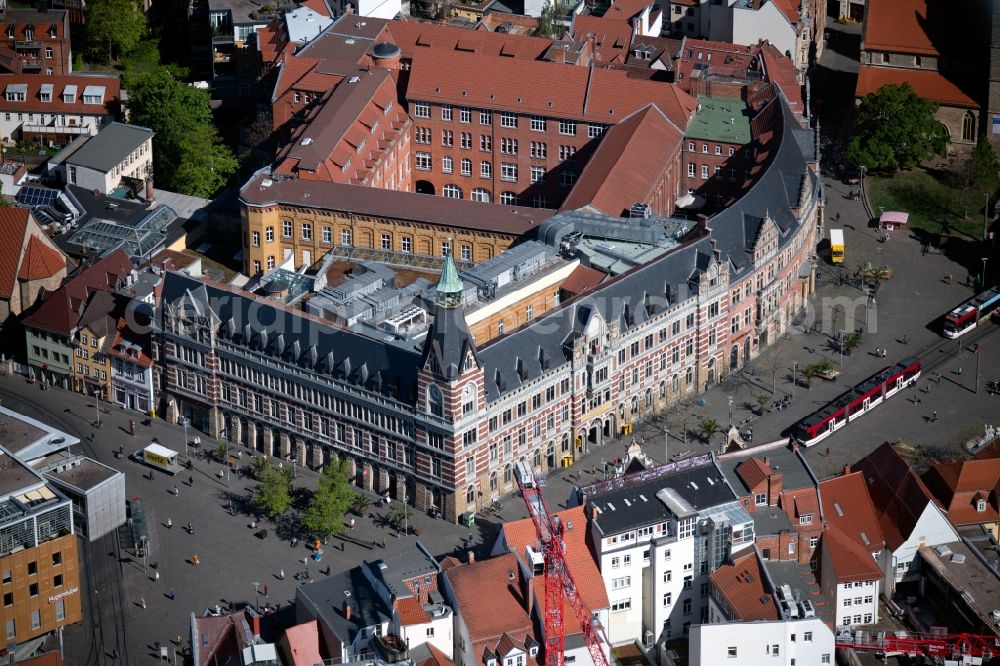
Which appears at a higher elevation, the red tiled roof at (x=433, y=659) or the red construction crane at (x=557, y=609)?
the red construction crane at (x=557, y=609)

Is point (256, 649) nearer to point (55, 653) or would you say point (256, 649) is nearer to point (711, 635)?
point (55, 653)

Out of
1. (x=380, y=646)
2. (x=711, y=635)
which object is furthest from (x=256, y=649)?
(x=711, y=635)

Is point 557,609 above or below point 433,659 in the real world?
above

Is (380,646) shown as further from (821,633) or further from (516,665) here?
(821,633)

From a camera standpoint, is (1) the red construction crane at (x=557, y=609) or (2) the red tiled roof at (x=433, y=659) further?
(2) the red tiled roof at (x=433, y=659)

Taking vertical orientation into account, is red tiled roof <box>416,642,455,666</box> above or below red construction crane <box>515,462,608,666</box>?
below

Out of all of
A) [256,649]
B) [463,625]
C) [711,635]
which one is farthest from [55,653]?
[711,635]

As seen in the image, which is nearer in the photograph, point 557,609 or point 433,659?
point 557,609

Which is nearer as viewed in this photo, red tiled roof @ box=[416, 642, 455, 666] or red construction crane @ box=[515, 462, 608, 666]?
red construction crane @ box=[515, 462, 608, 666]
